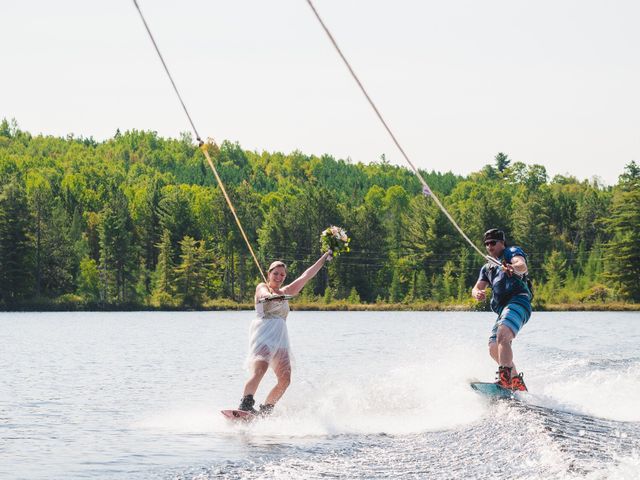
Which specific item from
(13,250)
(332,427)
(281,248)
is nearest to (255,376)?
(332,427)

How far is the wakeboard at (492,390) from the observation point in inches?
564

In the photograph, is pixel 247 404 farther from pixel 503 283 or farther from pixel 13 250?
pixel 13 250

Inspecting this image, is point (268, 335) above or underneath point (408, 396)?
above

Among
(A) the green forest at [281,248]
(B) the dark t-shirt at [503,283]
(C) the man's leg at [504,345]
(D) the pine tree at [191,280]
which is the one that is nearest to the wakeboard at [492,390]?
(C) the man's leg at [504,345]

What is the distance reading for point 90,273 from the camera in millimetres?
114438

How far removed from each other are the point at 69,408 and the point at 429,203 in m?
112

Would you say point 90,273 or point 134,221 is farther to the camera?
point 134,221

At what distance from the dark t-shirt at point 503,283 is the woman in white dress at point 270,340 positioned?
93.3 inches

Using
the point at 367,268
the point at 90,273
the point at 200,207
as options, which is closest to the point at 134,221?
the point at 200,207

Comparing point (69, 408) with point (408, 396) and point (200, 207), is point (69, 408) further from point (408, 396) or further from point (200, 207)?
point (200, 207)

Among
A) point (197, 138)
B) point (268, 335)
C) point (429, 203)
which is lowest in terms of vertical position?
point (268, 335)

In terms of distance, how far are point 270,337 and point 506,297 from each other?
10.9 ft

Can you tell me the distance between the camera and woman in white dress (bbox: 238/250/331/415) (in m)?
14.5

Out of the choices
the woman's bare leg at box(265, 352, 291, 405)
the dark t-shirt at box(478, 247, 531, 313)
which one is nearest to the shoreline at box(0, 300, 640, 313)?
the dark t-shirt at box(478, 247, 531, 313)
